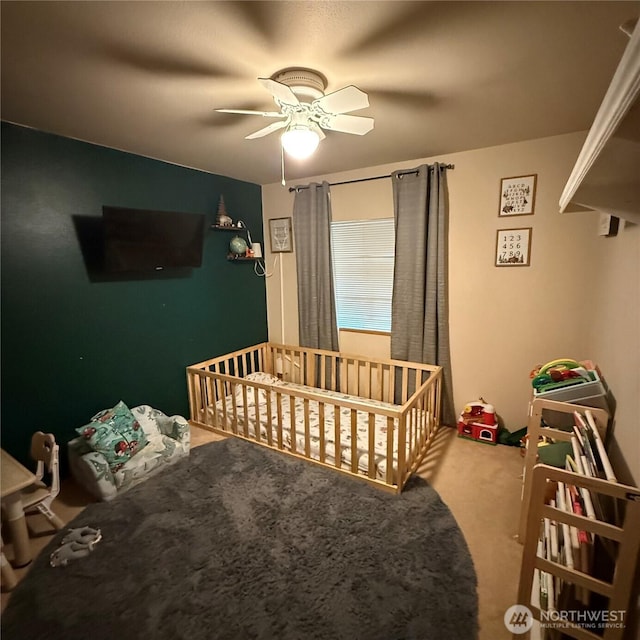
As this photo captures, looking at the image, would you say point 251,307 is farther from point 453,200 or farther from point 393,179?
point 453,200

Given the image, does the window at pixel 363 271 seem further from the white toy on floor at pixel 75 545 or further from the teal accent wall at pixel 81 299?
the white toy on floor at pixel 75 545

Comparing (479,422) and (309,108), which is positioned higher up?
(309,108)

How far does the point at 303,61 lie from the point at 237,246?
84.2 inches

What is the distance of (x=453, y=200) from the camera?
9.38 ft

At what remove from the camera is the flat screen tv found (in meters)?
2.35

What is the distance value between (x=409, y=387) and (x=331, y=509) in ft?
4.61

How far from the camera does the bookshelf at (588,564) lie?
3.51 ft

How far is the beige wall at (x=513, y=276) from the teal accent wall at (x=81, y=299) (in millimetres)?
1740

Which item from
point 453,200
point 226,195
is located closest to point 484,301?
point 453,200

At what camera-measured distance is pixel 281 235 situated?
3.79 metres

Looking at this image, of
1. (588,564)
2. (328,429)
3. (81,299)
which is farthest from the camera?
(328,429)

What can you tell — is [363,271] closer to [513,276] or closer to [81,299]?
[513,276]

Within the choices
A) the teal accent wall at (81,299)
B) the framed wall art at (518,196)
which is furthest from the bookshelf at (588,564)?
the teal accent wall at (81,299)
